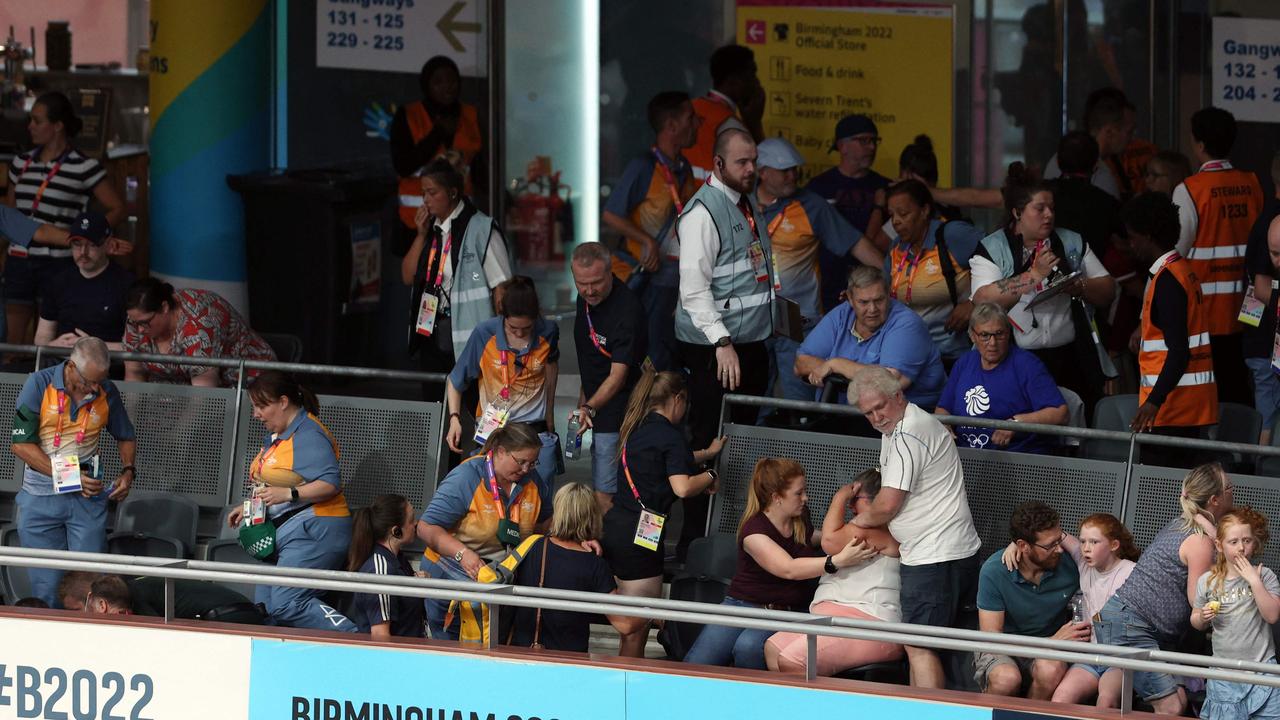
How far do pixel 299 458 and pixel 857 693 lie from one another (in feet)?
10.9

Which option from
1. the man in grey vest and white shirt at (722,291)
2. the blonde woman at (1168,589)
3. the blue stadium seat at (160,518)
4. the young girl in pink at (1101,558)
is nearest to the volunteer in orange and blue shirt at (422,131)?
the blue stadium seat at (160,518)

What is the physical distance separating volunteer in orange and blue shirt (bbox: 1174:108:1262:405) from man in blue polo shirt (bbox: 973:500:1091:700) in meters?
2.66

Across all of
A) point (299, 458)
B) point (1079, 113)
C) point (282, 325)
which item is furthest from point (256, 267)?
point (1079, 113)

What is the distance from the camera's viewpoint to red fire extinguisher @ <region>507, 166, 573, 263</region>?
14.0 metres

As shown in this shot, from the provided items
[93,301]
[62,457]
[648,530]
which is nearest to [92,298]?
[93,301]

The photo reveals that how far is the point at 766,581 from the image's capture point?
25.3 ft

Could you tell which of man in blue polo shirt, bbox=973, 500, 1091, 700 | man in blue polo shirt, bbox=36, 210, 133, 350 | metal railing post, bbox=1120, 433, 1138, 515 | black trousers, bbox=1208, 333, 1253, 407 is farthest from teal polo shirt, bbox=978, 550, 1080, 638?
man in blue polo shirt, bbox=36, 210, 133, 350

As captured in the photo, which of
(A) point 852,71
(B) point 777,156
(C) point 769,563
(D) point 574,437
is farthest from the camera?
(A) point 852,71

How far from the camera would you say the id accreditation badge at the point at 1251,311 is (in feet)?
29.5

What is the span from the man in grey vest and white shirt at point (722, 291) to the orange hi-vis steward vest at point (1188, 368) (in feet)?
5.88

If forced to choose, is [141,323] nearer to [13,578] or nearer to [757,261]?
[13,578]

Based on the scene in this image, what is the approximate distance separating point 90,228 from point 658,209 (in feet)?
10.2

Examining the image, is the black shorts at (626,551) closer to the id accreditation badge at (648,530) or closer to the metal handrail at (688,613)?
the id accreditation badge at (648,530)

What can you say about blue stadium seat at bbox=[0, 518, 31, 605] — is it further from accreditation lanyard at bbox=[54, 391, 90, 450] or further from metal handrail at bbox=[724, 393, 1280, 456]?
metal handrail at bbox=[724, 393, 1280, 456]
